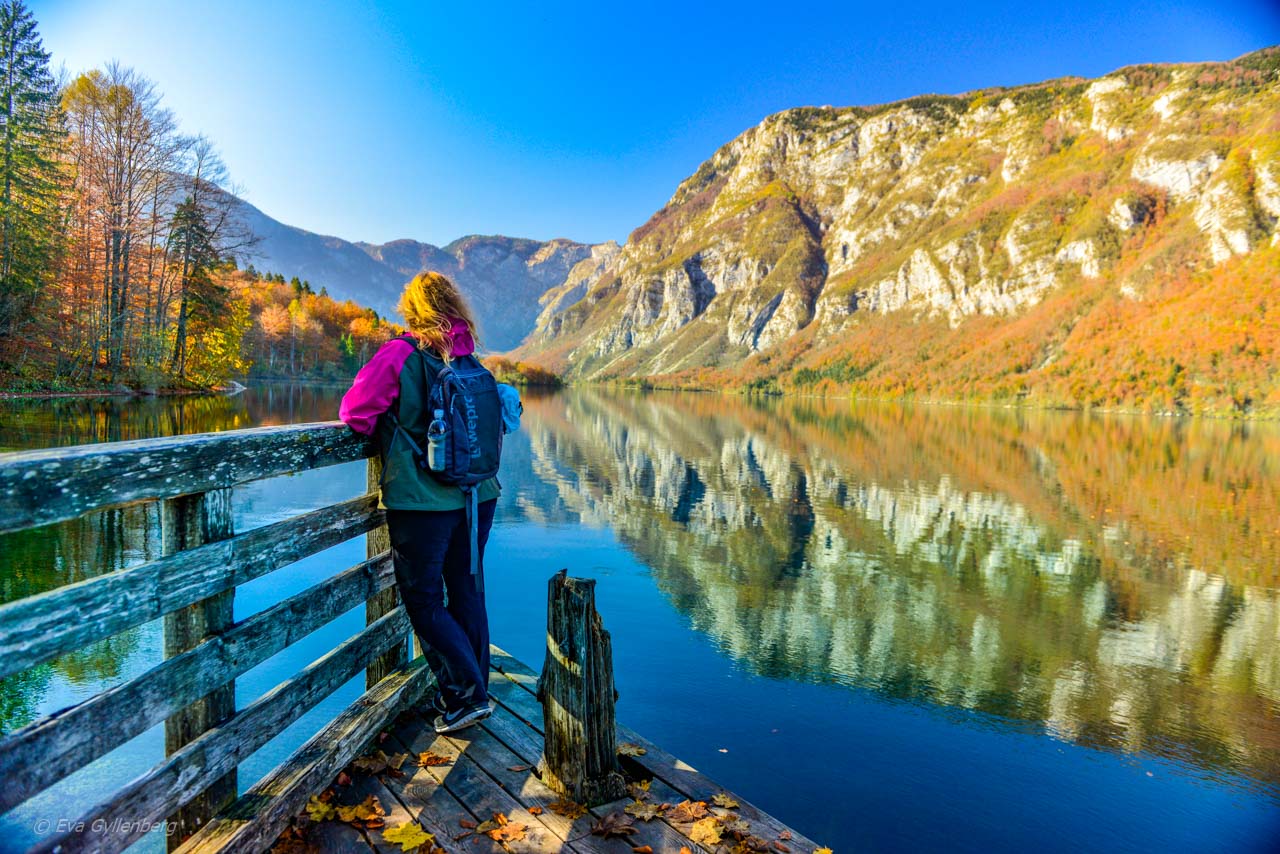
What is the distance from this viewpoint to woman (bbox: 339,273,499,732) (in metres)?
3.99

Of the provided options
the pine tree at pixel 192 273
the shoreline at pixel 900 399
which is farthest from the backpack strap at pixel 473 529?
the pine tree at pixel 192 273

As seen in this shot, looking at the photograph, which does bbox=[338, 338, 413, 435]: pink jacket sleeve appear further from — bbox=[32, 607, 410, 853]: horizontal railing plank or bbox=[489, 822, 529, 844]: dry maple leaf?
bbox=[489, 822, 529, 844]: dry maple leaf

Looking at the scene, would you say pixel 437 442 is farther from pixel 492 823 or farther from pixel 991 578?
pixel 991 578

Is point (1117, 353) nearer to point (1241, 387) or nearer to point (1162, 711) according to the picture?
point (1241, 387)

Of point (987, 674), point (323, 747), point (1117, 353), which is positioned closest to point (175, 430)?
point (323, 747)

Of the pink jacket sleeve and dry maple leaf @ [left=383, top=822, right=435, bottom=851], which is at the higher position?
the pink jacket sleeve

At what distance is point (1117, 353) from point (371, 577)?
160705 millimetres

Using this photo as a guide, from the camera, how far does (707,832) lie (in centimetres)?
379

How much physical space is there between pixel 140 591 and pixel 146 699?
481 millimetres

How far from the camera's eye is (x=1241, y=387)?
326 ft

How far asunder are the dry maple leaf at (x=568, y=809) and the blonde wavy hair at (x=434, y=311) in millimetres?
2836

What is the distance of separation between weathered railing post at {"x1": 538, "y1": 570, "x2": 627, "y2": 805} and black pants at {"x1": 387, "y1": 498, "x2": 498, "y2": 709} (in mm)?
730

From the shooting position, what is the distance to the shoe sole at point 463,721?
15.0 ft

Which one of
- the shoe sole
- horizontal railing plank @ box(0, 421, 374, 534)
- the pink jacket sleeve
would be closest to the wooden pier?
horizontal railing plank @ box(0, 421, 374, 534)
